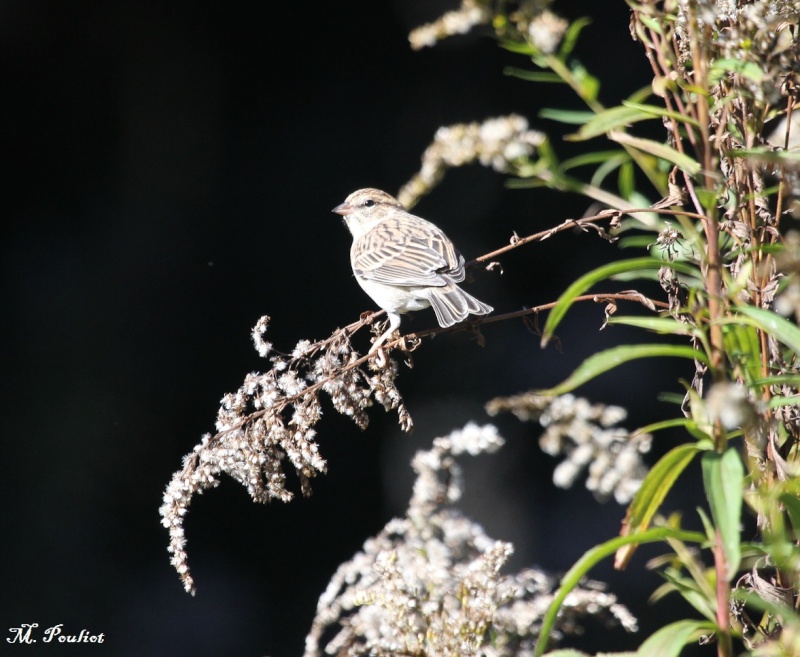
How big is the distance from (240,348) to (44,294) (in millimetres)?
768

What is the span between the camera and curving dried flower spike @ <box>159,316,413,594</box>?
1371mm

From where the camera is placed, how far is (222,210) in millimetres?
3775

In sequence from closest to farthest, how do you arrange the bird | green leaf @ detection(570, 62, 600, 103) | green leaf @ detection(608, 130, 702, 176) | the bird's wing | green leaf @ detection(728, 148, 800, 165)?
1. green leaf @ detection(728, 148, 800, 165)
2. green leaf @ detection(608, 130, 702, 176)
3. green leaf @ detection(570, 62, 600, 103)
4. the bird
5. the bird's wing

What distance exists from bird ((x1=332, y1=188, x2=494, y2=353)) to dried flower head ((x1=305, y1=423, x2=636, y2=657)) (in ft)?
1.90

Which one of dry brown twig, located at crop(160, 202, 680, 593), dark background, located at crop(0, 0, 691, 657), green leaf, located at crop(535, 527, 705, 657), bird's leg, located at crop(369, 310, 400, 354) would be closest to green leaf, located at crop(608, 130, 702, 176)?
dry brown twig, located at crop(160, 202, 680, 593)

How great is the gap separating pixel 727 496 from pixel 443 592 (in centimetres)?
58

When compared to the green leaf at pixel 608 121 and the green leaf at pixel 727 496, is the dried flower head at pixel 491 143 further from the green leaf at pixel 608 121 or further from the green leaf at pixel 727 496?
the green leaf at pixel 727 496

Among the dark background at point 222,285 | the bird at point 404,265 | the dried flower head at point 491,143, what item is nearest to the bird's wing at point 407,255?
the bird at point 404,265

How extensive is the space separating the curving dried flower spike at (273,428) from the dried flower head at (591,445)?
379 mm

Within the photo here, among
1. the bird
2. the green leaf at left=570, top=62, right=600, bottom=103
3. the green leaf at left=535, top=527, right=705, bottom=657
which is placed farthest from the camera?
the bird

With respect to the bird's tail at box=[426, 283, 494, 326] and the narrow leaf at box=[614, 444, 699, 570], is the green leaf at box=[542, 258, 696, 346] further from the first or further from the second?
the bird's tail at box=[426, 283, 494, 326]

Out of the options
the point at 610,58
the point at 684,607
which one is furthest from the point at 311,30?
the point at 684,607

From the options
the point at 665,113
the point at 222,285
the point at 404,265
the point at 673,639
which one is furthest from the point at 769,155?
the point at 222,285

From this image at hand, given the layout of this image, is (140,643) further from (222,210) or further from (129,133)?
(129,133)
